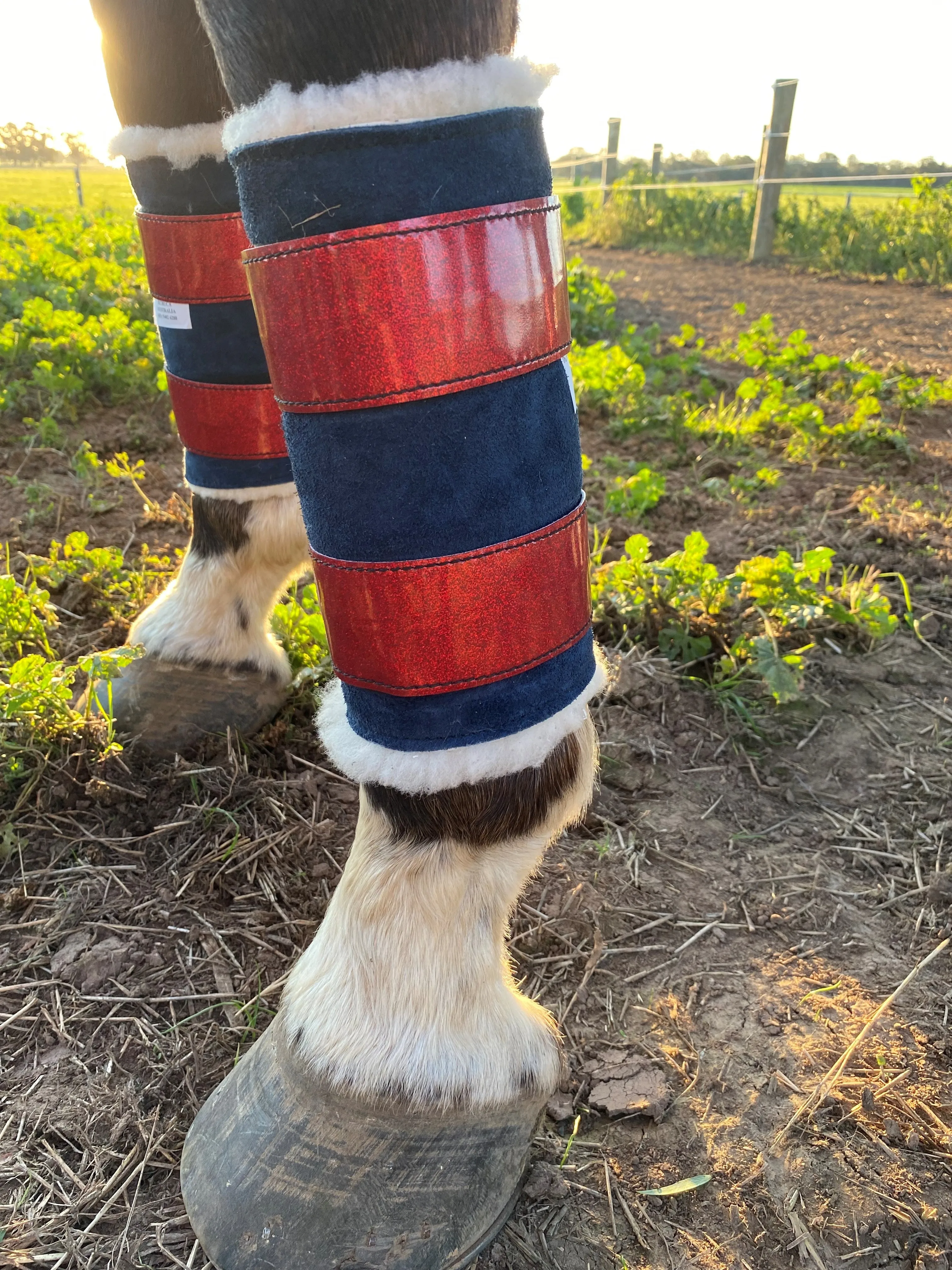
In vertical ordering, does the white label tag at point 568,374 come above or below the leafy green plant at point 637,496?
above

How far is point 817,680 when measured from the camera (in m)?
1.89

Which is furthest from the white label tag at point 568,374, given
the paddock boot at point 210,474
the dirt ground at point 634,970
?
the dirt ground at point 634,970

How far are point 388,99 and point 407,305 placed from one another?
0.14m

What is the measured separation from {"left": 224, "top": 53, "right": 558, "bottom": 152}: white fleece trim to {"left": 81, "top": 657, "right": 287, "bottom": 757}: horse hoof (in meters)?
1.00

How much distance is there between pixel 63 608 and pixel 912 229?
8.69 meters

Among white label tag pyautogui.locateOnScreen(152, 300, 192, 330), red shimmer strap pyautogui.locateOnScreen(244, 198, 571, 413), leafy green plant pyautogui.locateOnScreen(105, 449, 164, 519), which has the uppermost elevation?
red shimmer strap pyautogui.locateOnScreen(244, 198, 571, 413)

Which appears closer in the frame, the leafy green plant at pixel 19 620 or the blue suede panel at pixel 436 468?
the blue suede panel at pixel 436 468

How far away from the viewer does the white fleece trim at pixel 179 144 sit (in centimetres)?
115

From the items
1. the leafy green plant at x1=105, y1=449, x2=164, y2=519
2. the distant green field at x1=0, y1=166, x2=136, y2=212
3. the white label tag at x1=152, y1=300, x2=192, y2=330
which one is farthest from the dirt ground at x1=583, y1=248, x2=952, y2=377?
the distant green field at x1=0, y1=166, x2=136, y2=212

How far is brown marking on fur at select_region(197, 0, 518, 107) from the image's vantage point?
1.96ft

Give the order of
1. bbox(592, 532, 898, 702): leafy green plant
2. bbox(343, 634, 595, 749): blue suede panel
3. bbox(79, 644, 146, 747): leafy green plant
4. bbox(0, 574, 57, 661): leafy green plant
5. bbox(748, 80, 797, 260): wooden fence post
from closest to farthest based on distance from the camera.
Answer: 1. bbox(343, 634, 595, 749): blue suede panel
2. bbox(79, 644, 146, 747): leafy green plant
3. bbox(0, 574, 57, 661): leafy green plant
4. bbox(592, 532, 898, 702): leafy green plant
5. bbox(748, 80, 797, 260): wooden fence post

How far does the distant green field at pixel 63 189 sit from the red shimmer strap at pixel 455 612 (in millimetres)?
11403

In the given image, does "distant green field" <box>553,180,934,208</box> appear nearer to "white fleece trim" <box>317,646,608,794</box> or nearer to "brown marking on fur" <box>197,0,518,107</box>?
"brown marking on fur" <box>197,0,518,107</box>

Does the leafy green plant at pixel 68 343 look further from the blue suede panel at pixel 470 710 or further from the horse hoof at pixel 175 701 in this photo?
the blue suede panel at pixel 470 710
